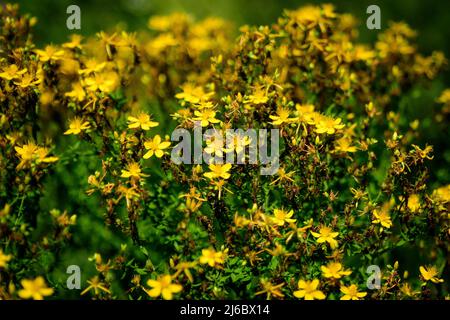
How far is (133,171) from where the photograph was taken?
279 cm

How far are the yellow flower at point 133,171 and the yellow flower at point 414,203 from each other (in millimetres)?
1393

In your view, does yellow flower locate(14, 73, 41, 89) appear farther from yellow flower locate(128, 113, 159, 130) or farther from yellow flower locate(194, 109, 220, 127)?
yellow flower locate(194, 109, 220, 127)

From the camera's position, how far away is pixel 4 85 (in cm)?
305

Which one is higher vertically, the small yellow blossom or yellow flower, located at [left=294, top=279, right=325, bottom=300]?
the small yellow blossom

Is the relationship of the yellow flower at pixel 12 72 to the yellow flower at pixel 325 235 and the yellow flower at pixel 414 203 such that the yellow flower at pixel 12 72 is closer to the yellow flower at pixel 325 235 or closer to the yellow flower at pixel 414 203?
the yellow flower at pixel 325 235

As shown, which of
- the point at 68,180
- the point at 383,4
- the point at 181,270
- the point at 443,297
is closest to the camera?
the point at 181,270

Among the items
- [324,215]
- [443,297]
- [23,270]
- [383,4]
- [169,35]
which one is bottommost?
[443,297]

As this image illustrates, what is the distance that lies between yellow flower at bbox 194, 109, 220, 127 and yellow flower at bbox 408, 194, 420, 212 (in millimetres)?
1105

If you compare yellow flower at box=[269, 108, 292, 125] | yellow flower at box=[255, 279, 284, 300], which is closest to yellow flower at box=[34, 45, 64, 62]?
yellow flower at box=[269, 108, 292, 125]

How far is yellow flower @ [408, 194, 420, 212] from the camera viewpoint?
290 centimetres

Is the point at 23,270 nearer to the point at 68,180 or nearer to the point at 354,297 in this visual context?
the point at 68,180

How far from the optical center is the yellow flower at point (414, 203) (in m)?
2.90

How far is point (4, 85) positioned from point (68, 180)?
0.81m
